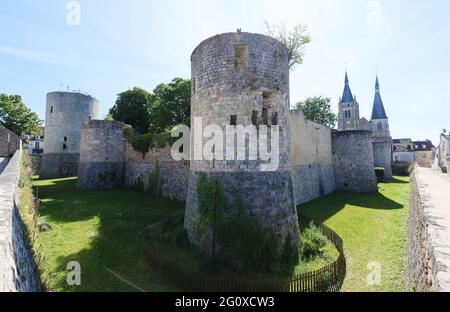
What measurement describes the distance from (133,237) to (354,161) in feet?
74.5

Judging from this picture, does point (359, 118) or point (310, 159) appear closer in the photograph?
point (310, 159)

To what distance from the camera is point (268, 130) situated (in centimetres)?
1033

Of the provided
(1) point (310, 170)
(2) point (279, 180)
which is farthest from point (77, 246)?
(1) point (310, 170)

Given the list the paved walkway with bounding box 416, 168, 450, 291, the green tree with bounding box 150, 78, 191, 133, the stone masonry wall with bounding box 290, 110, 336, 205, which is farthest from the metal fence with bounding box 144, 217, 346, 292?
the green tree with bounding box 150, 78, 191, 133

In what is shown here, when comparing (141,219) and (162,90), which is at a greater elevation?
(162,90)

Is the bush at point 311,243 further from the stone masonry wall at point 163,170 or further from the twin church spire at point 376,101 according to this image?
the twin church spire at point 376,101

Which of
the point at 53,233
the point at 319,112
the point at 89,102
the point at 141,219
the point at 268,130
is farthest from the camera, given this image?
the point at 319,112

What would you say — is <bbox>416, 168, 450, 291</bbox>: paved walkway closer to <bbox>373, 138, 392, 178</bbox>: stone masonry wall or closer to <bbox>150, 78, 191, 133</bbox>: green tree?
<bbox>150, 78, 191, 133</bbox>: green tree

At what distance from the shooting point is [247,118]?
394 inches

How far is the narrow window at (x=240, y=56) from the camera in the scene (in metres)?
10.3

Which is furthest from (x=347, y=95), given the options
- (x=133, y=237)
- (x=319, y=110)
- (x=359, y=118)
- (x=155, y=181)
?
(x=133, y=237)

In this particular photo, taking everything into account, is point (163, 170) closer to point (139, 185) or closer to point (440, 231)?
point (139, 185)

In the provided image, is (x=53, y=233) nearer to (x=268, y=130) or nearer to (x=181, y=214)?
(x=181, y=214)

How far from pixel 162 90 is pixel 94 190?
13.9 metres
